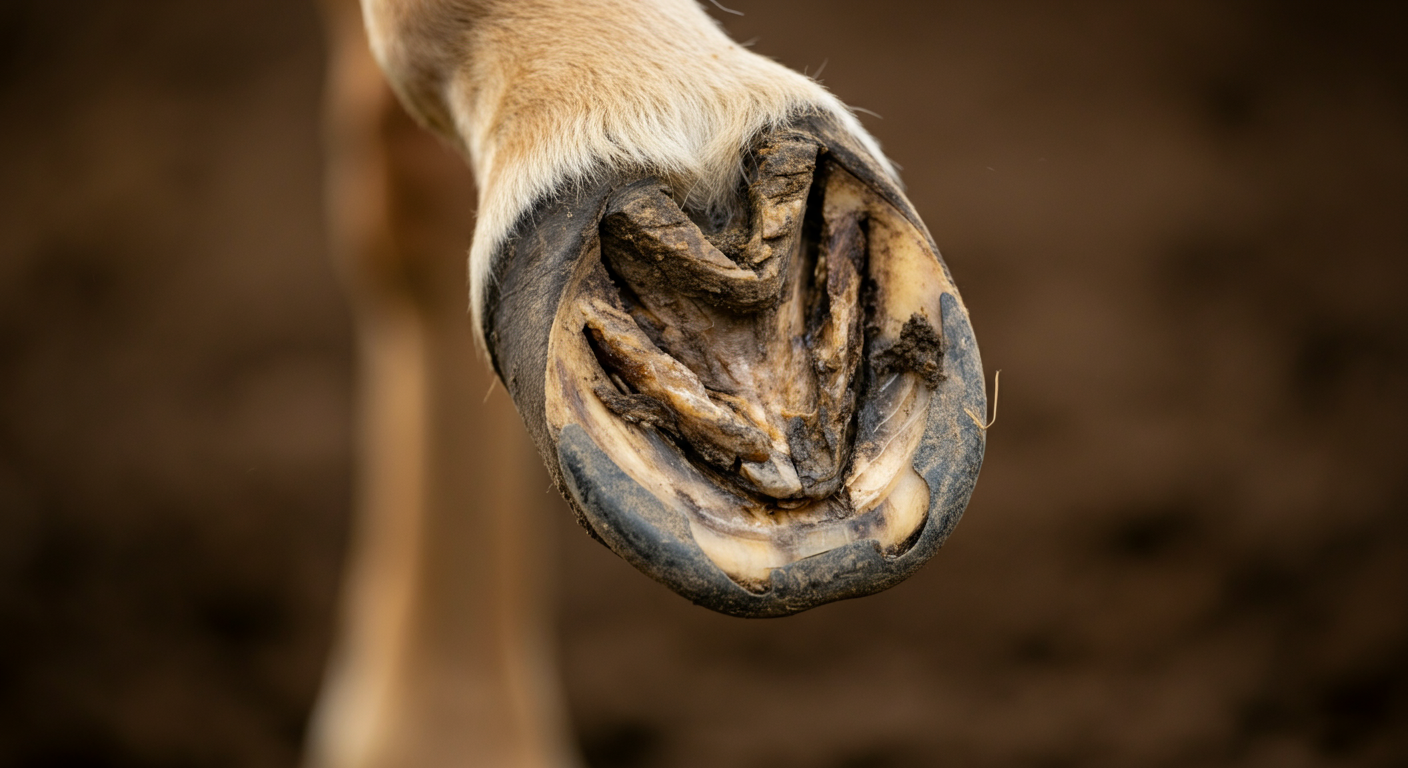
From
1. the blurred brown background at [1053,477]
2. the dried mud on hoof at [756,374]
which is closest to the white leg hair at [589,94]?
the dried mud on hoof at [756,374]

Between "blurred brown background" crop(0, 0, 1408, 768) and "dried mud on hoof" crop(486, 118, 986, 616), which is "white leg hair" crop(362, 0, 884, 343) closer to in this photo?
"dried mud on hoof" crop(486, 118, 986, 616)

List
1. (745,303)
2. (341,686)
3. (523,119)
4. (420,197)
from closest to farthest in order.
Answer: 1. (745,303)
2. (523,119)
3. (420,197)
4. (341,686)

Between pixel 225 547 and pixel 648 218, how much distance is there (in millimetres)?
2656

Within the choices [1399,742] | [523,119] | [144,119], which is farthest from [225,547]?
[1399,742]

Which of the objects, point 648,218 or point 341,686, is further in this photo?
point 341,686

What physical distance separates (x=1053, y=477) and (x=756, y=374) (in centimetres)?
232

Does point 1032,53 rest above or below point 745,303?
above

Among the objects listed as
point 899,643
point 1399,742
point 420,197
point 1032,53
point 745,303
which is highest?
point 1032,53

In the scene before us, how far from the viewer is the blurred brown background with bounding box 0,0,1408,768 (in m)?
2.59

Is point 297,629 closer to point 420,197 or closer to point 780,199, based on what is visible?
point 420,197

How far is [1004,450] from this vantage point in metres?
2.69

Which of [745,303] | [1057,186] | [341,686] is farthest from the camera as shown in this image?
[1057,186]

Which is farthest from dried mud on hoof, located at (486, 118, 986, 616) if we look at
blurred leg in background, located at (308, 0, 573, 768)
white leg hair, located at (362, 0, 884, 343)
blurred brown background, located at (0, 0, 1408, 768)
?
blurred brown background, located at (0, 0, 1408, 768)

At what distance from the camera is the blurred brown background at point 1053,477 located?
2.59 metres
